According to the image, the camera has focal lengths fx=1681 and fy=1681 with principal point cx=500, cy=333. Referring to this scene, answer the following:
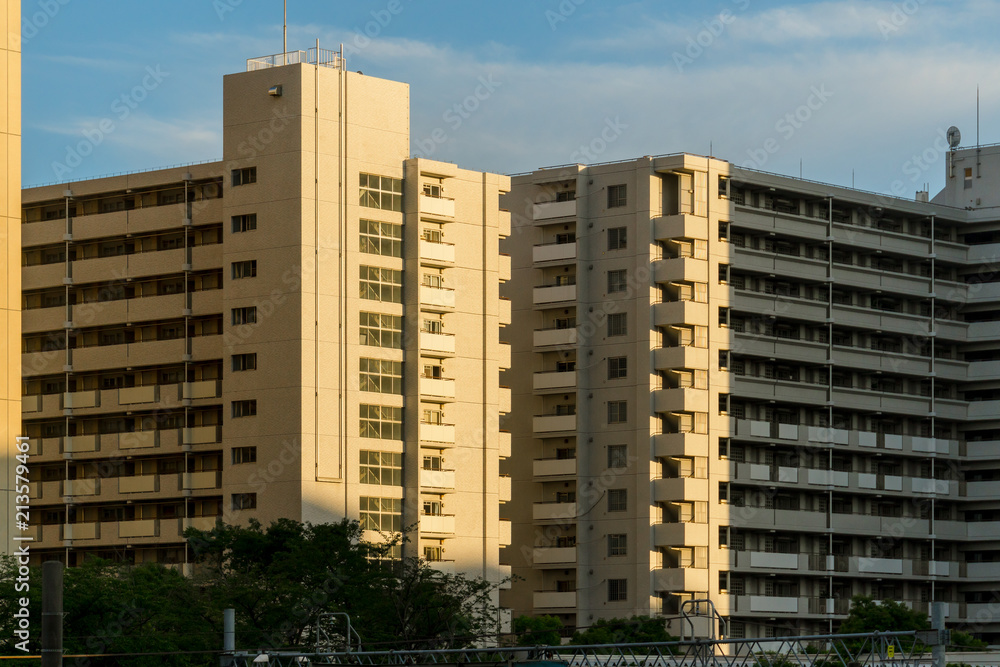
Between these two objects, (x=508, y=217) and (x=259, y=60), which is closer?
(x=259, y=60)

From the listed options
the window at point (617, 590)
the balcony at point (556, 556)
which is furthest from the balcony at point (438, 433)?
the window at point (617, 590)

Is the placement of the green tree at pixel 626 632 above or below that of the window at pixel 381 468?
below

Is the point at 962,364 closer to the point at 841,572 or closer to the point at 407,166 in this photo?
the point at 841,572

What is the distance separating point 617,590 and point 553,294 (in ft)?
64.5

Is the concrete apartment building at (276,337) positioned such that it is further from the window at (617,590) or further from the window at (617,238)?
the window at (617,238)

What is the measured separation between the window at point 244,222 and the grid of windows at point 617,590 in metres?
32.1

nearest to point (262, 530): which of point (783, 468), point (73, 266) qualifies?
point (73, 266)

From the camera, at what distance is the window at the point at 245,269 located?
93688mm

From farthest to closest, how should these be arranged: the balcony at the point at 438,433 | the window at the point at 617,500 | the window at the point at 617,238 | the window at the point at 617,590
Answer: the window at the point at 617,238
the window at the point at 617,500
the window at the point at 617,590
the balcony at the point at 438,433

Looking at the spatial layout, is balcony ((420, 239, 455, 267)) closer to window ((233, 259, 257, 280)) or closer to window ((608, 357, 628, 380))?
window ((233, 259, 257, 280))

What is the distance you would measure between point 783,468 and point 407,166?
33317 millimetres

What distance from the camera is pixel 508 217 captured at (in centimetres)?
10356

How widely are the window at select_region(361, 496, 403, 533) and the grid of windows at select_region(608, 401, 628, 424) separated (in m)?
18.5

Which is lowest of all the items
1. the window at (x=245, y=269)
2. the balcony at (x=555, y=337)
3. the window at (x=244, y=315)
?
the window at (x=244, y=315)
